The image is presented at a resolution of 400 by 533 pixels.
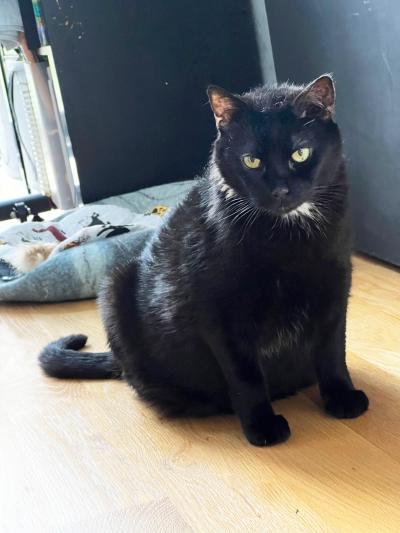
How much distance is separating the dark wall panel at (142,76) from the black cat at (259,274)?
1323mm

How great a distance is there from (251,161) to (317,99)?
14 cm

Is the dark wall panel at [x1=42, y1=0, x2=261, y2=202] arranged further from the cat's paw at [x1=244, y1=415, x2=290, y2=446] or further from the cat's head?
the cat's paw at [x1=244, y1=415, x2=290, y2=446]

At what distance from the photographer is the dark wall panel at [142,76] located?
7.96ft

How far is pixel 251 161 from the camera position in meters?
1.11

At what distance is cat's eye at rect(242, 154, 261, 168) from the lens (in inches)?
43.6

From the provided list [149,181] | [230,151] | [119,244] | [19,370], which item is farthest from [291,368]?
[149,181]

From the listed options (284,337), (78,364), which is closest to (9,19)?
(78,364)

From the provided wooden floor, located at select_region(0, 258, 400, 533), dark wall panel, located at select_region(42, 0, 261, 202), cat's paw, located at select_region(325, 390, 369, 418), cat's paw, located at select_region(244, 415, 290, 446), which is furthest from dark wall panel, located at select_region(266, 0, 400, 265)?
cat's paw, located at select_region(244, 415, 290, 446)

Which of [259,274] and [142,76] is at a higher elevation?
[142,76]

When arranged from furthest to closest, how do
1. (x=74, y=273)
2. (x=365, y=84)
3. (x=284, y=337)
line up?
1. (x=74, y=273)
2. (x=365, y=84)
3. (x=284, y=337)

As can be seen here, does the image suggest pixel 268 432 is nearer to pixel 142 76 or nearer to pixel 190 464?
pixel 190 464

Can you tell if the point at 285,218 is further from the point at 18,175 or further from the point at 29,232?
the point at 18,175

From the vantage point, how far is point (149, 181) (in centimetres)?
263

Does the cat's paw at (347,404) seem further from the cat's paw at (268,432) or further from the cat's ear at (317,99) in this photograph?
the cat's ear at (317,99)
